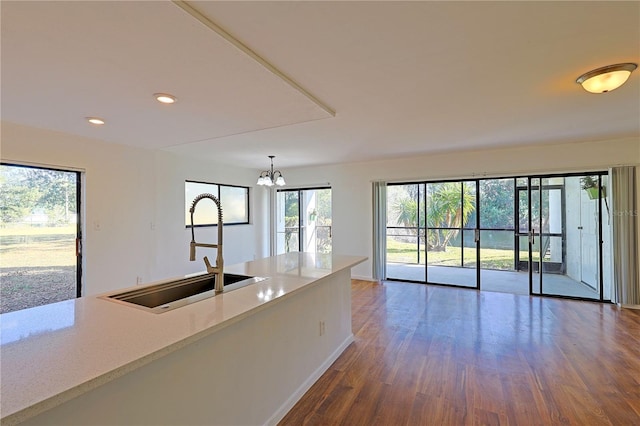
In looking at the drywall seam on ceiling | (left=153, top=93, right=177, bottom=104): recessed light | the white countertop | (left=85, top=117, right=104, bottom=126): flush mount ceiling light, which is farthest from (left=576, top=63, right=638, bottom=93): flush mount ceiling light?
(left=85, top=117, right=104, bottom=126): flush mount ceiling light

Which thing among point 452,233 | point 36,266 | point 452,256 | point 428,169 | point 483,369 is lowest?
point 483,369

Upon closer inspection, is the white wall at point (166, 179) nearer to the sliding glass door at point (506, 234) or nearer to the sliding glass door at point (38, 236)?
the sliding glass door at point (38, 236)

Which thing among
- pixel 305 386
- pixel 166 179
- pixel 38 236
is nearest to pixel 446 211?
pixel 305 386

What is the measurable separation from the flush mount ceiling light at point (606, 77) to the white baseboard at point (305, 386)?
296 centimetres

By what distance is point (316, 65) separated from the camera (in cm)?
204

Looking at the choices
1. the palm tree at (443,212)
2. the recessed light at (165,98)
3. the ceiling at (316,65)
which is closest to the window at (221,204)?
the ceiling at (316,65)

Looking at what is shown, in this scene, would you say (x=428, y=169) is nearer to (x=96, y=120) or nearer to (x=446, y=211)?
(x=446, y=211)

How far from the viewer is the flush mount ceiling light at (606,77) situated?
2100 mm

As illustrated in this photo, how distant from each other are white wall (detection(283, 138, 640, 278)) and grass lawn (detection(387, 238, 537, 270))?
0.53 meters

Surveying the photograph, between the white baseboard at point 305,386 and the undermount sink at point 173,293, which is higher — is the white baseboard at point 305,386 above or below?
below

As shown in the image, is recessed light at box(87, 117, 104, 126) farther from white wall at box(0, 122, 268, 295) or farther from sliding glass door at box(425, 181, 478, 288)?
sliding glass door at box(425, 181, 478, 288)

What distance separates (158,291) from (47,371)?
41.1 inches

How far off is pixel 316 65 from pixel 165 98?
1360 mm

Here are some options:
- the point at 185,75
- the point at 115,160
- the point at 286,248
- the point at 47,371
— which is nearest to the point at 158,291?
the point at 47,371
